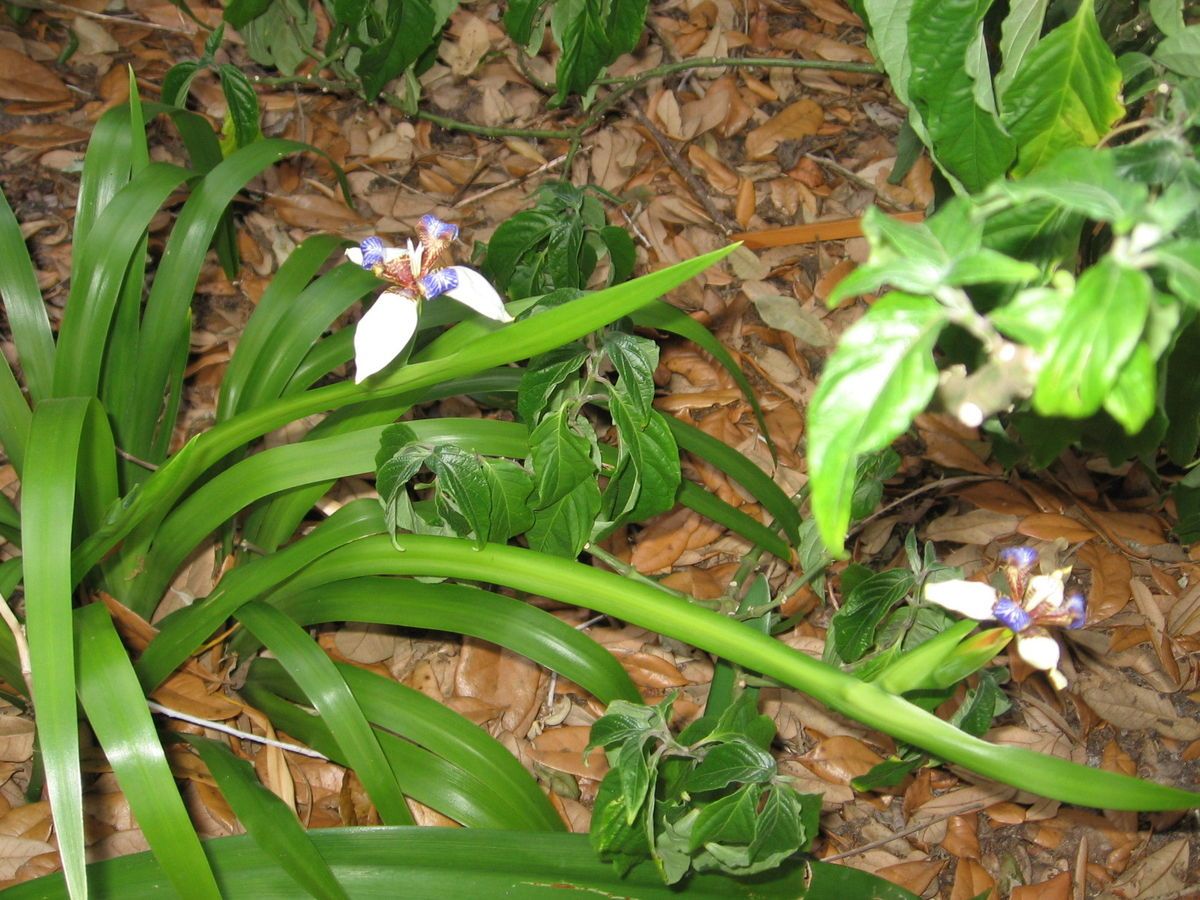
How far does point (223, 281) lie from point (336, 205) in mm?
269

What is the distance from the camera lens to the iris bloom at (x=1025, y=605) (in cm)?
67

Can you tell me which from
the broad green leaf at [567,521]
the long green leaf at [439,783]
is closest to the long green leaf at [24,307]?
the long green leaf at [439,783]

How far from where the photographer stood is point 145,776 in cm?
88

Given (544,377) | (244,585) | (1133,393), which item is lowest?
(244,585)

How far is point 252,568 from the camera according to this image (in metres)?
1.09

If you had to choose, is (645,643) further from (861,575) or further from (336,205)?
(336,205)

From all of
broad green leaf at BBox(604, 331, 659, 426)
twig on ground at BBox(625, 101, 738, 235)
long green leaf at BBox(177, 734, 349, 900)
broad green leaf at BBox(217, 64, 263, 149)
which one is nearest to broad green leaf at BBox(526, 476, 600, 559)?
broad green leaf at BBox(604, 331, 659, 426)

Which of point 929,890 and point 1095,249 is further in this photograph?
point 929,890

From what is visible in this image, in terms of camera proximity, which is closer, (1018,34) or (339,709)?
(1018,34)

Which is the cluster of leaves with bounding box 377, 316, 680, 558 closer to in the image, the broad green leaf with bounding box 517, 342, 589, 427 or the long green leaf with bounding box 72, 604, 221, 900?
the broad green leaf with bounding box 517, 342, 589, 427

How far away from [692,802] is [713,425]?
79cm

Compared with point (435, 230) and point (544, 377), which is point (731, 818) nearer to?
point (544, 377)

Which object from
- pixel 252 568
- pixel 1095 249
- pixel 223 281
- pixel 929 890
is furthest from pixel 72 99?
Answer: pixel 929 890

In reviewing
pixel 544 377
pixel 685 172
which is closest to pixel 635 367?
pixel 544 377
